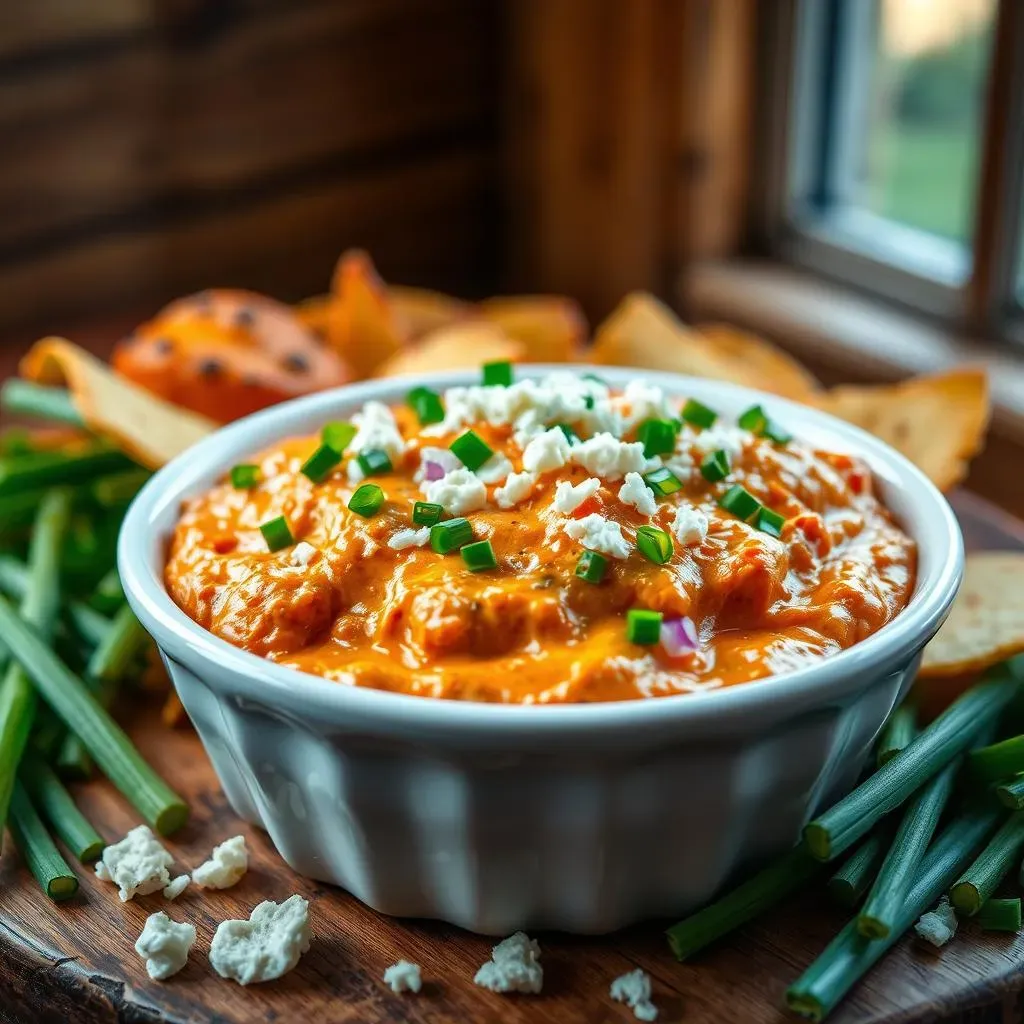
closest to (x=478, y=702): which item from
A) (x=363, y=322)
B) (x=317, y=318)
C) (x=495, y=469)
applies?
(x=495, y=469)

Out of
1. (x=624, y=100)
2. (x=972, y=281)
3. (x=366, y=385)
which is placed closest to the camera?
(x=366, y=385)

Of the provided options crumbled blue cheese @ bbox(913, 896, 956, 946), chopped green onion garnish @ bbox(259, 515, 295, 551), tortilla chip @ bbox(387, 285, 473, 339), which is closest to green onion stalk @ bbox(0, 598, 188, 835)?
chopped green onion garnish @ bbox(259, 515, 295, 551)

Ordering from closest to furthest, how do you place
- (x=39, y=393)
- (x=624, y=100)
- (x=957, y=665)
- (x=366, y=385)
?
(x=957, y=665) → (x=366, y=385) → (x=39, y=393) → (x=624, y=100)

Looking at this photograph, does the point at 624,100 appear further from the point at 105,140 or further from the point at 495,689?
the point at 495,689

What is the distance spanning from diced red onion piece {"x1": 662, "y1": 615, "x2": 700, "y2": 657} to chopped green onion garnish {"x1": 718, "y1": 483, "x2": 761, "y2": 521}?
9.9 inches

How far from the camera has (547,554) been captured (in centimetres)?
178

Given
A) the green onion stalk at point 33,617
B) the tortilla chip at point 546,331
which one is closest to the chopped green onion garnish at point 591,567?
the green onion stalk at point 33,617

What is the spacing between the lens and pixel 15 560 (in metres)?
2.50

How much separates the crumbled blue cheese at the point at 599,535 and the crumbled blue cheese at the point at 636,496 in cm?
6

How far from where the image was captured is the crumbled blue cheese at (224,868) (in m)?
1.82

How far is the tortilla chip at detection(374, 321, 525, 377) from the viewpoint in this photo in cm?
260

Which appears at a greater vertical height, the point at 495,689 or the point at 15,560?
the point at 495,689

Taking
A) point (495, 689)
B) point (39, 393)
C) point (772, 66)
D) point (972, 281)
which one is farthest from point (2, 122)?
point (495, 689)

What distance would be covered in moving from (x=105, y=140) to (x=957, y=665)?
2.67 metres
